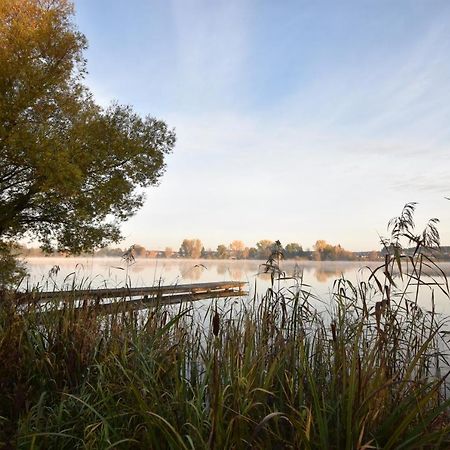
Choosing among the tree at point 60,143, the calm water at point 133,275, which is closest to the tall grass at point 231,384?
the calm water at point 133,275

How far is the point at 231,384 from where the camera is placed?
8.89 ft

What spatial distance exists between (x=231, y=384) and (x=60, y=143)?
43.6ft

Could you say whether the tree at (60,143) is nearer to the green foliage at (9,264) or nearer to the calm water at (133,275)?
the green foliage at (9,264)

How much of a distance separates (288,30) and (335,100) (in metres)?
4.07

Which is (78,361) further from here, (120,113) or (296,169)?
(296,169)

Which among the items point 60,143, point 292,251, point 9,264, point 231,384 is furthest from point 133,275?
point 231,384

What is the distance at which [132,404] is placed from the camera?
299 centimetres

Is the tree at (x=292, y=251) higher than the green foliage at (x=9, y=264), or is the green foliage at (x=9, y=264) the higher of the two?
the tree at (x=292, y=251)

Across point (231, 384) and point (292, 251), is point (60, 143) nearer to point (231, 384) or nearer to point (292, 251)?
point (292, 251)

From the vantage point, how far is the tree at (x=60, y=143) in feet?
45.4

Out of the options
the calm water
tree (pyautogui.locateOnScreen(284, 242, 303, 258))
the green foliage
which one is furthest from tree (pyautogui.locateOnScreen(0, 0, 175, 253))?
tree (pyautogui.locateOnScreen(284, 242, 303, 258))

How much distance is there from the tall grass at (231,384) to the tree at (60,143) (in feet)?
32.5

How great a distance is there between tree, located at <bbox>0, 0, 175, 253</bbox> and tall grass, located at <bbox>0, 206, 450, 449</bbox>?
990 centimetres

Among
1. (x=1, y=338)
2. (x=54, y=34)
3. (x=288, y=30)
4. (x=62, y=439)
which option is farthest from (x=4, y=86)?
(x=62, y=439)
